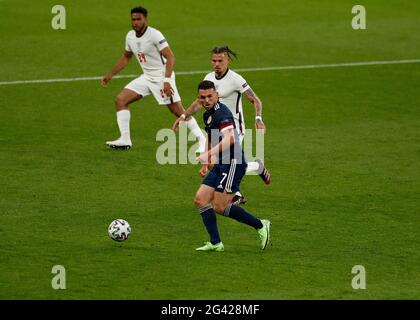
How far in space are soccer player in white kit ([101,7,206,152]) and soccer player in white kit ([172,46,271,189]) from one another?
2.62m

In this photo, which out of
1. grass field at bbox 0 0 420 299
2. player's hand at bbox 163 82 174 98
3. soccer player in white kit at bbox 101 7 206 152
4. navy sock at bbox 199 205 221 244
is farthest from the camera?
soccer player in white kit at bbox 101 7 206 152

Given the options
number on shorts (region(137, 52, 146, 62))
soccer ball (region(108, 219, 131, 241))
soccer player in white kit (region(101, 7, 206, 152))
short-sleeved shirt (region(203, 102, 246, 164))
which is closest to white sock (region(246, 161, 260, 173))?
A: short-sleeved shirt (region(203, 102, 246, 164))

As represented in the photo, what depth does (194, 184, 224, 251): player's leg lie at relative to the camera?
1373 centimetres

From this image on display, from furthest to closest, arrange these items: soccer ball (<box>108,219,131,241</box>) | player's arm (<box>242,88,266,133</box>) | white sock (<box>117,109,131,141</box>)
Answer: white sock (<box>117,109,131,141</box>) → player's arm (<box>242,88,266,133</box>) → soccer ball (<box>108,219,131,241</box>)

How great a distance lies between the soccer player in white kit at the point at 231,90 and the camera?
51.4 ft

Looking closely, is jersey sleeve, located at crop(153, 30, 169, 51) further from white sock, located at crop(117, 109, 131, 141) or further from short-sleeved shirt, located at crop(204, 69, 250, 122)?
short-sleeved shirt, located at crop(204, 69, 250, 122)

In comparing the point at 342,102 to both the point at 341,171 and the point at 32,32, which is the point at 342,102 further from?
the point at 32,32

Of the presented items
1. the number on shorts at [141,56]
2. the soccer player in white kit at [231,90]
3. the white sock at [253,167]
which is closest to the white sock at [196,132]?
the number on shorts at [141,56]

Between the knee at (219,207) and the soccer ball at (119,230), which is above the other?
the knee at (219,207)

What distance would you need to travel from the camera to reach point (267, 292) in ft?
40.3

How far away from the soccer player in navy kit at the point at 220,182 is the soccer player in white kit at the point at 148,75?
4.97m

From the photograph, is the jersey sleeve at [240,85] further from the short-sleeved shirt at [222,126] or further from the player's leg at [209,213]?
the player's leg at [209,213]

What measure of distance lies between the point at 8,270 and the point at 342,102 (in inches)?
465

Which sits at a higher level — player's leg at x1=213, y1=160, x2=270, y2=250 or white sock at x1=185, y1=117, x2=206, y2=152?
white sock at x1=185, y1=117, x2=206, y2=152
